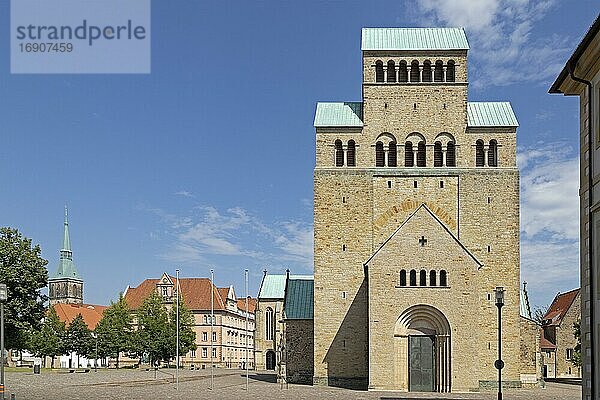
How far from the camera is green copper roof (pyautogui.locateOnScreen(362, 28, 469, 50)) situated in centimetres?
5912

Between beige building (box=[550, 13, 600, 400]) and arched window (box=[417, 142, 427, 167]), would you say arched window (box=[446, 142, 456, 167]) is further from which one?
beige building (box=[550, 13, 600, 400])

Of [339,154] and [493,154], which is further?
[339,154]

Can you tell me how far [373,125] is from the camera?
192 ft

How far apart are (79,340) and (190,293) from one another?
31.6 m

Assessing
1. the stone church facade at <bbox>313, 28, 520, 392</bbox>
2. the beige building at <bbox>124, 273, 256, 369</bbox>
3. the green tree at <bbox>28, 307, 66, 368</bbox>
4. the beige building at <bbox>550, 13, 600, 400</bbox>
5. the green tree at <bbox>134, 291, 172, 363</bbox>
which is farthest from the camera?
the beige building at <bbox>124, 273, 256, 369</bbox>

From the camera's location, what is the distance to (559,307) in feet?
316

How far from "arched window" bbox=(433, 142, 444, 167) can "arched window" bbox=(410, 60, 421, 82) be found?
15.3 feet

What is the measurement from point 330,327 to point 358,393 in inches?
341

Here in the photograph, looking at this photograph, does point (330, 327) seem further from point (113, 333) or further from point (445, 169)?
point (113, 333)

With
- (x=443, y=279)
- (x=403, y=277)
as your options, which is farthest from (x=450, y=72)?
(x=403, y=277)

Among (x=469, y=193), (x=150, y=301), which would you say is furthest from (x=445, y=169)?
(x=150, y=301)

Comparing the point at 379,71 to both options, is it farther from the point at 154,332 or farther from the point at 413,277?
the point at 154,332

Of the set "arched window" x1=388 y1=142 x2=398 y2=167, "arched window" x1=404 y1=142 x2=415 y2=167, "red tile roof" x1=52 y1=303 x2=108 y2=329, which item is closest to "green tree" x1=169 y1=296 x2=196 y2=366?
"arched window" x1=388 y1=142 x2=398 y2=167

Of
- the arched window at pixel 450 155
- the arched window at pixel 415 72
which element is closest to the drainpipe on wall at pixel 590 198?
the arched window at pixel 450 155
